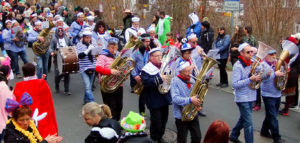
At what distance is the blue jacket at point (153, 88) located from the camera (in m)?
5.57

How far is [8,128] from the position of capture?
385 cm

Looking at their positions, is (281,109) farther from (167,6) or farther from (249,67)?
(167,6)

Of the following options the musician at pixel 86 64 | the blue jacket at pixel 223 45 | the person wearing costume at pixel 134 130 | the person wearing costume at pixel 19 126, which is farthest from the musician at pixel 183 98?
the blue jacket at pixel 223 45

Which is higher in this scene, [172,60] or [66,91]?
[172,60]

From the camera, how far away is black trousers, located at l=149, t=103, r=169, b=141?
5.73 meters

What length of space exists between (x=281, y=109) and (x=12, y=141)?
6195mm

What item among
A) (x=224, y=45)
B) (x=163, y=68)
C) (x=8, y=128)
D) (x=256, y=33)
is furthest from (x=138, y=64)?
(x=256, y=33)

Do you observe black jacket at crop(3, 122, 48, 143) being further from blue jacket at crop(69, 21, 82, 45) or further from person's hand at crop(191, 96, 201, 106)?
blue jacket at crop(69, 21, 82, 45)

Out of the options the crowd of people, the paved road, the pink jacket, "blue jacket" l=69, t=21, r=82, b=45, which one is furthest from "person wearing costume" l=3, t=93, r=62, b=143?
"blue jacket" l=69, t=21, r=82, b=45

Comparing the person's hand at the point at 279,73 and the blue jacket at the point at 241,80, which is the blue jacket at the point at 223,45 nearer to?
the person's hand at the point at 279,73

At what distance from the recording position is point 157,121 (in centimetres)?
573

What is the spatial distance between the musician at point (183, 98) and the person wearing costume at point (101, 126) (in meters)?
1.31

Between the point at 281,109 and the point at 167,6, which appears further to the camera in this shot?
the point at 167,6

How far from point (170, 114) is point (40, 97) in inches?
129
